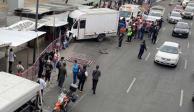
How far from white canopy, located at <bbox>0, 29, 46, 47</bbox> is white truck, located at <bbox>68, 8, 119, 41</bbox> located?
6973 mm

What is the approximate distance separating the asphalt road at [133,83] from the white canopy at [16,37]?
325cm

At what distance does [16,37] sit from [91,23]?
9444 millimetres

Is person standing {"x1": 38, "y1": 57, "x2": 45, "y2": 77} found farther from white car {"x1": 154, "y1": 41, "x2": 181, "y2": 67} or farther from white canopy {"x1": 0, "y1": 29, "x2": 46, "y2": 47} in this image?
white car {"x1": 154, "y1": 41, "x2": 181, "y2": 67}

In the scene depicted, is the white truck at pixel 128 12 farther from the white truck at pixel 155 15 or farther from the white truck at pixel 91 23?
the white truck at pixel 91 23

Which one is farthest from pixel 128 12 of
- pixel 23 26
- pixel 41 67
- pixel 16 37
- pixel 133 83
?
pixel 41 67

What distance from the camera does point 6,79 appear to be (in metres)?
13.1

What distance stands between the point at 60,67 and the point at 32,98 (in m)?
6.98

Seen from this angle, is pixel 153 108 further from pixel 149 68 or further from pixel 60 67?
pixel 149 68

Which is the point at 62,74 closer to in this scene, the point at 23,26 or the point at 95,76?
the point at 95,76

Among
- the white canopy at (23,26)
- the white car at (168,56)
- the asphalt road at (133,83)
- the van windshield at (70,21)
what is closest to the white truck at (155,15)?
Answer: the asphalt road at (133,83)

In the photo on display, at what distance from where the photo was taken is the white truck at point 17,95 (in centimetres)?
1173

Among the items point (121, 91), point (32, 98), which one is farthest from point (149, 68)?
point (32, 98)

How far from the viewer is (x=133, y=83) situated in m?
22.4

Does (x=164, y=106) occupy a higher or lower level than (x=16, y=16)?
lower
